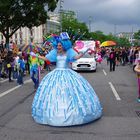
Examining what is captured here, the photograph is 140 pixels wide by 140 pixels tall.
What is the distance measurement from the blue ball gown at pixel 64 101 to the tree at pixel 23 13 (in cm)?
2409

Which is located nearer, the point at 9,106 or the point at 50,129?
the point at 50,129

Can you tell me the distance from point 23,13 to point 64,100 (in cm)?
2611

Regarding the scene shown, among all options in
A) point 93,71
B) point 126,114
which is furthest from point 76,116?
point 93,71

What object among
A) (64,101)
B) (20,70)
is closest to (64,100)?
(64,101)

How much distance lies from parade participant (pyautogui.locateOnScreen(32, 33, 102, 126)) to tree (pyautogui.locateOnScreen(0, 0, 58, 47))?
78.7ft

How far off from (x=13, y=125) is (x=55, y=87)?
1.13 meters

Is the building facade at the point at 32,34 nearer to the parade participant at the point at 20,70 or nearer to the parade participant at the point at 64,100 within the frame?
the parade participant at the point at 20,70

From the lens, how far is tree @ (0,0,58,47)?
3098 cm

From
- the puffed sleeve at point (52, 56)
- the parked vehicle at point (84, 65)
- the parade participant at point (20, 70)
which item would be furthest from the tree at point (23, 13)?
the puffed sleeve at point (52, 56)

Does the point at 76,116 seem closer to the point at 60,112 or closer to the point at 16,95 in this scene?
the point at 60,112

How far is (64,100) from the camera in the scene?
673cm

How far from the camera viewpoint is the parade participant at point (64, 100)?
670 centimetres

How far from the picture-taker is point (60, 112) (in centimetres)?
666


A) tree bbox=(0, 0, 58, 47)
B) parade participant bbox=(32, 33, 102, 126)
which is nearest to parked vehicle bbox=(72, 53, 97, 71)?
tree bbox=(0, 0, 58, 47)
